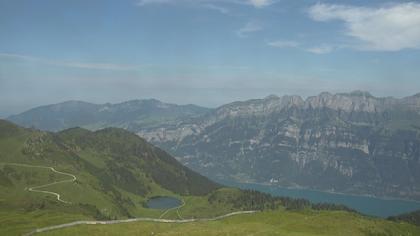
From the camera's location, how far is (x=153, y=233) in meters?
129

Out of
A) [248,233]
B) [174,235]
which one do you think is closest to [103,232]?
[174,235]

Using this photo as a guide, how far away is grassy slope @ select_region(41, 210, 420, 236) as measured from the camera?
129 meters

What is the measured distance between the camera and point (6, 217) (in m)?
171

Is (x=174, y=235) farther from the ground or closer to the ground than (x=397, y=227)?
farther from the ground

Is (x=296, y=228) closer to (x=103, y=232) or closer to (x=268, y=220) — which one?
(x=268, y=220)

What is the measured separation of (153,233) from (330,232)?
192ft

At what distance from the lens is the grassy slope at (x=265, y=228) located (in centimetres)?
12900

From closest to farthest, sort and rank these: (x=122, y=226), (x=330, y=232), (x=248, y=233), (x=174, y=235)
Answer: (x=174, y=235)
(x=248, y=233)
(x=122, y=226)
(x=330, y=232)

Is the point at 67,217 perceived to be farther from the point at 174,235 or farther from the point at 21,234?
the point at 174,235

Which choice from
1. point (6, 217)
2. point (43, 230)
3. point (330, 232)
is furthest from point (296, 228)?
point (6, 217)

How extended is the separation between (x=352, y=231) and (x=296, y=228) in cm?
2060

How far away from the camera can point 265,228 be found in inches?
5566

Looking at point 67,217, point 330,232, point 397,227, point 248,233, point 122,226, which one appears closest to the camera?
point 248,233

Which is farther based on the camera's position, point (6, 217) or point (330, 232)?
point (6, 217)
